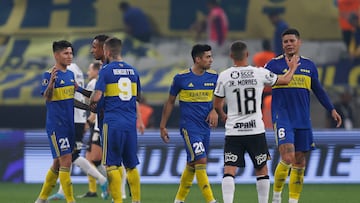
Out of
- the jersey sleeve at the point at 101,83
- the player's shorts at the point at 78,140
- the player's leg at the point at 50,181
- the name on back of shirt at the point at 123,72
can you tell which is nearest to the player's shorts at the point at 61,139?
the player's leg at the point at 50,181

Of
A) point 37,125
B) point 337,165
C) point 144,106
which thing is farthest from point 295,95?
point 37,125

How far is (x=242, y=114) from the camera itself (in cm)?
1427

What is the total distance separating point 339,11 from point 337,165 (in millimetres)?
7435

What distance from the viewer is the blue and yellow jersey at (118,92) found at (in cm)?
1448

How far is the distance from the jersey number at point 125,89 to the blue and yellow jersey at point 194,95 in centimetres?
130

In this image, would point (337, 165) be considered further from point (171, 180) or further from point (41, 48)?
point (41, 48)

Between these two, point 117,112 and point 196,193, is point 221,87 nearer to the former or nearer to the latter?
point 117,112

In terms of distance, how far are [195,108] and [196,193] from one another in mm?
4048

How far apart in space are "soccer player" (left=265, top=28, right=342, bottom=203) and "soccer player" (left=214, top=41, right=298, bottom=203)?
0.87 meters

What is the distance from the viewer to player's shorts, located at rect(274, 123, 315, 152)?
15336 mm

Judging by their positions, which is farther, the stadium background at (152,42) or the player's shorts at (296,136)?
the stadium background at (152,42)

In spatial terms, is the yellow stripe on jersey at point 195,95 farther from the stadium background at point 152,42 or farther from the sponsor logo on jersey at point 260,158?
the stadium background at point 152,42

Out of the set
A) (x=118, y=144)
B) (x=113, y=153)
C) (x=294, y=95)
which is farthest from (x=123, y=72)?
(x=294, y=95)

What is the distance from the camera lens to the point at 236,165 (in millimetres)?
14414
